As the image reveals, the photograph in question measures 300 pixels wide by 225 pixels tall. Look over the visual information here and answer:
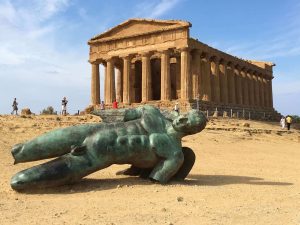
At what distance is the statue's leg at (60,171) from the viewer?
7.70m

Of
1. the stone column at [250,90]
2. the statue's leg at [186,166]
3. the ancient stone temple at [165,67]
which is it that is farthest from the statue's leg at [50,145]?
the stone column at [250,90]

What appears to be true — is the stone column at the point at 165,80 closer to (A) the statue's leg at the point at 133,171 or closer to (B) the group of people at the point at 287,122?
(B) the group of people at the point at 287,122

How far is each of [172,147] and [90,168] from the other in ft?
5.70

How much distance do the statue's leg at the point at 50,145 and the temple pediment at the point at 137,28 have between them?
119 feet

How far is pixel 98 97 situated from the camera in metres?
50.8

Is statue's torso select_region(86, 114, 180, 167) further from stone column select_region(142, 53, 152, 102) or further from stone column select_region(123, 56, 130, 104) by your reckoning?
stone column select_region(123, 56, 130, 104)

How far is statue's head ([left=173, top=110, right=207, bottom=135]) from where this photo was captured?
9.01m

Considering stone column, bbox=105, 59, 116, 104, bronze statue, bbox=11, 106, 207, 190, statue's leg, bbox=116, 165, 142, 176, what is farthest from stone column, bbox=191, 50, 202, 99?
bronze statue, bbox=11, 106, 207, 190

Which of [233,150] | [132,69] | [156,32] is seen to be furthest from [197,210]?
[132,69]

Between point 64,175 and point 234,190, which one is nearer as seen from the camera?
point 64,175

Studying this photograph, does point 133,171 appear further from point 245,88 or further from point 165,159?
point 245,88

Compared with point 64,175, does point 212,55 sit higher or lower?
higher

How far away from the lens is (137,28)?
47500 millimetres

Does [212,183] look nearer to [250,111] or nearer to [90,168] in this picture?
[90,168]
